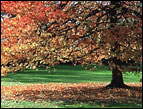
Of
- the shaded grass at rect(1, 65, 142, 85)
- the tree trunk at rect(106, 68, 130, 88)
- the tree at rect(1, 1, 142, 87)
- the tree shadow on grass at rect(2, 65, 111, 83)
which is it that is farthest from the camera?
the tree shadow on grass at rect(2, 65, 111, 83)

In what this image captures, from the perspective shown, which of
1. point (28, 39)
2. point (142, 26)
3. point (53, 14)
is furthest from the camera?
point (28, 39)

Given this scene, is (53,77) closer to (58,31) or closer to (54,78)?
(54,78)

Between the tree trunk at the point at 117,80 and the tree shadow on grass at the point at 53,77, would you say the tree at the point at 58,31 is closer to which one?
the tree trunk at the point at 117,80

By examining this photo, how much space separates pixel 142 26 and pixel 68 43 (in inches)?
142

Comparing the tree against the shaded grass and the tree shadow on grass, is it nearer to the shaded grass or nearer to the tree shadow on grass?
the shaded grass

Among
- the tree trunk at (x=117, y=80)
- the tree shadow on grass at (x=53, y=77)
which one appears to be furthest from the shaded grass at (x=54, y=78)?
the tree trunk at (x=117, y=80)

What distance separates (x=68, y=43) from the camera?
13625 millimetres

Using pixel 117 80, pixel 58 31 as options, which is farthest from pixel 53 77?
pixel 58 31

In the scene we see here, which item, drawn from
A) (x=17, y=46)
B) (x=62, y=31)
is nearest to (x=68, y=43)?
(x=62, y=31)

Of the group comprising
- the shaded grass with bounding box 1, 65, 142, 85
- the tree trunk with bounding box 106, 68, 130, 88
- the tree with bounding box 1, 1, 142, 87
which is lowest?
the shaded grass with bounding box 1, 65, 142, 85

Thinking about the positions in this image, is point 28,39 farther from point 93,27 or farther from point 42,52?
point 93,27

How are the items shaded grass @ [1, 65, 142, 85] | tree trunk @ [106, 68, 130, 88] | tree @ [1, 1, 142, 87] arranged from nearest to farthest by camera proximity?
tree @ [1, 1, 142, 87]
tree trunk @ [106, 68, 130, 88]
shaded grass @ [1, 65, 142, 85]

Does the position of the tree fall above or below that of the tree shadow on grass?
above

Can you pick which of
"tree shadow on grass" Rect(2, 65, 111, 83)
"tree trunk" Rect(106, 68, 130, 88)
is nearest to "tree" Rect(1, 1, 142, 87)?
"tree trunk" Rect(106, 68, 130, 88)
